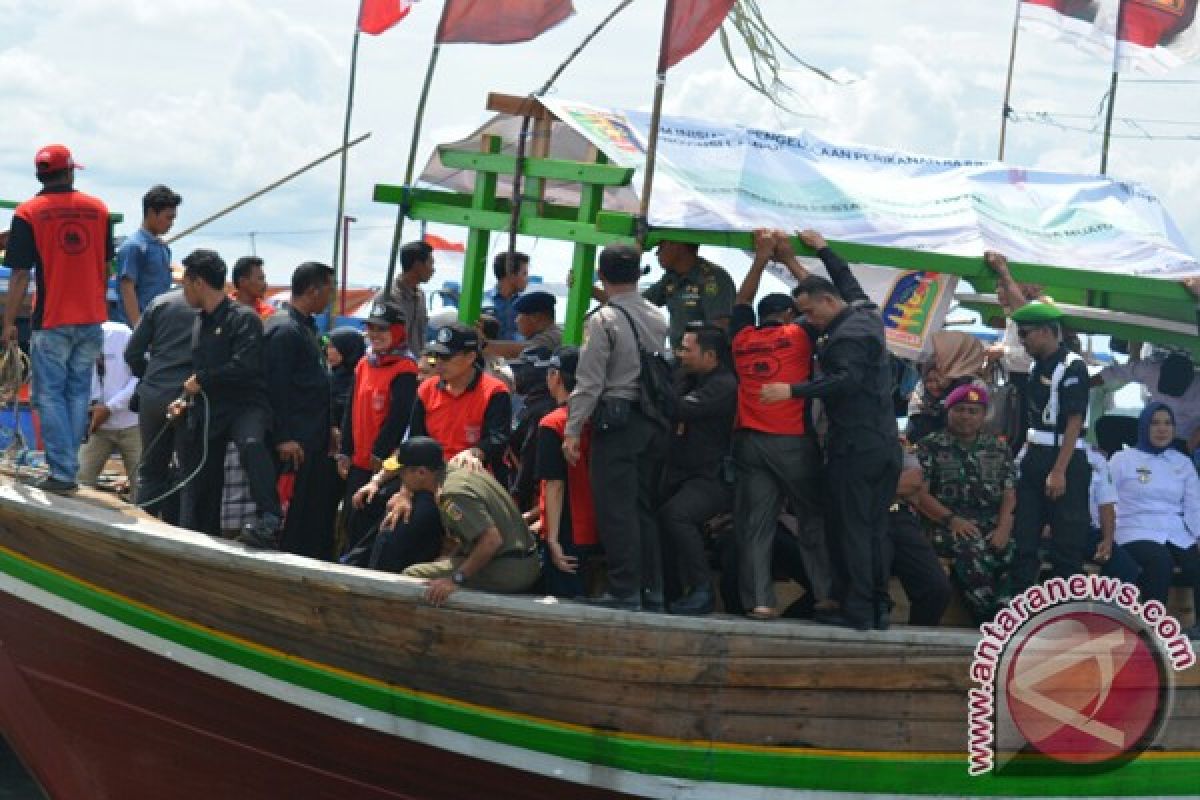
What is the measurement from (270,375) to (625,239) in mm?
1778

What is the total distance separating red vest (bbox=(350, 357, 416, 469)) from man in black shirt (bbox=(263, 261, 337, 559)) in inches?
9.8

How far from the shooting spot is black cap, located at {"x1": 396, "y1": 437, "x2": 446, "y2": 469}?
7.20 meters

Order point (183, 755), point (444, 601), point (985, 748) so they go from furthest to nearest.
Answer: point (183, 755), point (985, 748), point (444, 601)

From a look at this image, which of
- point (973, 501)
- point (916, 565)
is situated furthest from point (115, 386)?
point (973, 501)

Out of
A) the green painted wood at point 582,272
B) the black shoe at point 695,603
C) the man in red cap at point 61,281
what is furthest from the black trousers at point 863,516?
the man in red cap at point 61,281

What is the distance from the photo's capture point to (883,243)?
320 inches

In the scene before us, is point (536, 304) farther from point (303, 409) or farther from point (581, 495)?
point (581, 495)

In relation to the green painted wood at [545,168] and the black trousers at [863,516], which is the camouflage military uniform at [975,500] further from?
the green painted wood at [545,168]

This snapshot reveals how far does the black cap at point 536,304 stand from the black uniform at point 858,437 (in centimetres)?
184

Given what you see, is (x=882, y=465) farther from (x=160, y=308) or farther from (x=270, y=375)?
(x=160, y=308)

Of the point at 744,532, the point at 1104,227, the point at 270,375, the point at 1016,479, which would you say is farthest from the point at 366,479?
the point at 1104,227

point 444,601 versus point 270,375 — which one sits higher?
point 270,375

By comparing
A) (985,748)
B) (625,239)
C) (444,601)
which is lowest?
(985,748)

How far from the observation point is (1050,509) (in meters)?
8.10
